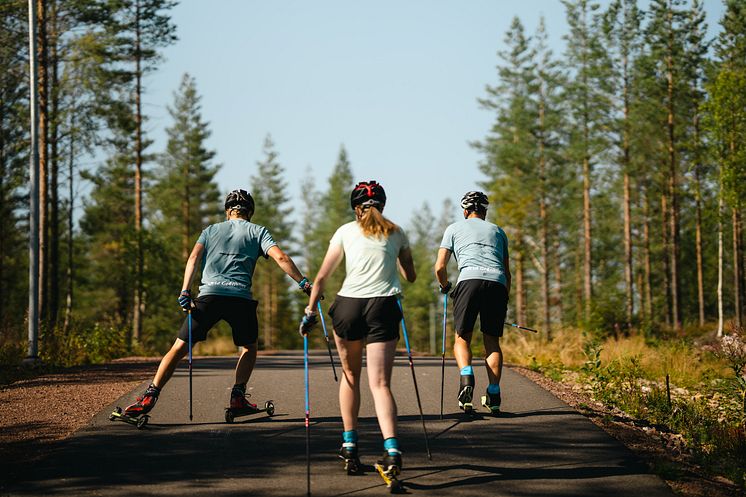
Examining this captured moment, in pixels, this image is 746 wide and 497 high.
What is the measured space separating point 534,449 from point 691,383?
8164 mm

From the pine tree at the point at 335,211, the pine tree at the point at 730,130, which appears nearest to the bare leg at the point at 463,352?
the pine tree at the point at 730,130

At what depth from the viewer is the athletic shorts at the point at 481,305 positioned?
9078mm

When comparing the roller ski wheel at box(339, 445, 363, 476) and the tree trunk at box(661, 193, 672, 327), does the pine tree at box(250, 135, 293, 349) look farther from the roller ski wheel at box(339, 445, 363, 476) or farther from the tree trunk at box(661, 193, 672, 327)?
the roller ski wheel at box(339, 445, 363, 476)

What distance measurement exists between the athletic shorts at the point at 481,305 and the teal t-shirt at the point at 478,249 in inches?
3.1

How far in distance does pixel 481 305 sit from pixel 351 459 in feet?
9.55

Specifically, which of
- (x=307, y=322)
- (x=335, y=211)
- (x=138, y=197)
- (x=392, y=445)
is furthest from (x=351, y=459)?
(x=335, y=211)

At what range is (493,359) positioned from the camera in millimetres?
9297

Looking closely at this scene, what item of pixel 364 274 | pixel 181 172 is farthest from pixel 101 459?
pixel 181 172

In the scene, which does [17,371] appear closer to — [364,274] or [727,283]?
[364,274]

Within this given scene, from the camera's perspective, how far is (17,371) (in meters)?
14.5

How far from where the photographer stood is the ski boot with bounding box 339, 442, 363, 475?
6.75 metres

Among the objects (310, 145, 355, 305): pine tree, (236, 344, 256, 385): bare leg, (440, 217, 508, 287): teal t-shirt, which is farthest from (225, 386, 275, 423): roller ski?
(310, 145, 355, 305): pine tree

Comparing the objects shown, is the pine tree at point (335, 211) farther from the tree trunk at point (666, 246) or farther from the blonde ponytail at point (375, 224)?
the blonde ponytail at point (375, 224)

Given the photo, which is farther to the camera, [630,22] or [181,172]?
[181,172]
